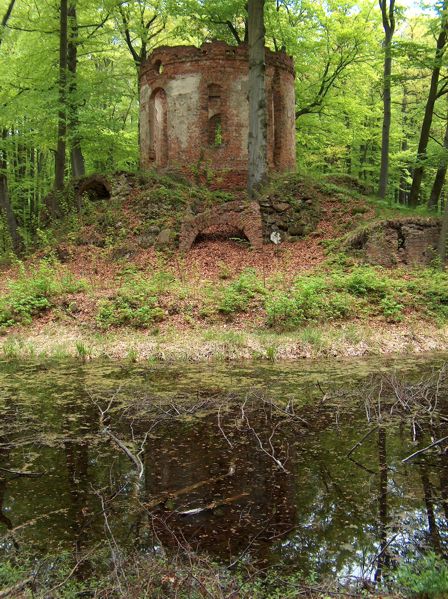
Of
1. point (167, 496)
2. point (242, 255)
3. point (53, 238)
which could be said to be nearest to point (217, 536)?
point (167, 496)

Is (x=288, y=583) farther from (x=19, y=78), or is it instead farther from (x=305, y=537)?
(x=19, y=78)

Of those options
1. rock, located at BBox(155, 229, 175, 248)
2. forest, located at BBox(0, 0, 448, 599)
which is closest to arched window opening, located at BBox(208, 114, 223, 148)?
forest, located at BBox(0, 0, 448, 599)

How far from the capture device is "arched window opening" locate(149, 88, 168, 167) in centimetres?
2247

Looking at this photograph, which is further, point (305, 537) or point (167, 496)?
point (167, 496)

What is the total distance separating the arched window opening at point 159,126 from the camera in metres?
22.5

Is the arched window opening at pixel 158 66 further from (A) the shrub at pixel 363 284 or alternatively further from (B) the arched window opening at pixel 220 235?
(A) the shrub at pixel 363 284

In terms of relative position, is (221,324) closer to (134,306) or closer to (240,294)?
(240,294)

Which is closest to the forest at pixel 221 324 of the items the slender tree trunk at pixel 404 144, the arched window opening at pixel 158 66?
the arched window opening at pixel 158 66

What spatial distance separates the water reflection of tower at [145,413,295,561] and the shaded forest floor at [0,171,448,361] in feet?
16.3

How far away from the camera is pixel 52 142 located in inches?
867

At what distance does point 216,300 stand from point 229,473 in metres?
8.35

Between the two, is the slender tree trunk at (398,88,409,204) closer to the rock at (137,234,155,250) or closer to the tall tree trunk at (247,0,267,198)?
the tall tree trunk at (247,0,267,198)

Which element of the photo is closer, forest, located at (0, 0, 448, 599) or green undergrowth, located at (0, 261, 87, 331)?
forest, located at (0, 0, 448, 599)

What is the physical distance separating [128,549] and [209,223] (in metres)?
14.5
